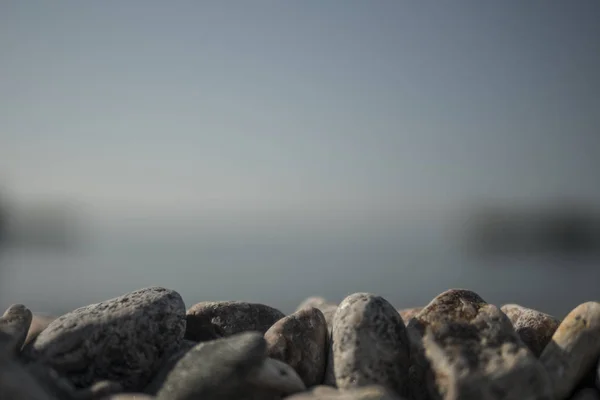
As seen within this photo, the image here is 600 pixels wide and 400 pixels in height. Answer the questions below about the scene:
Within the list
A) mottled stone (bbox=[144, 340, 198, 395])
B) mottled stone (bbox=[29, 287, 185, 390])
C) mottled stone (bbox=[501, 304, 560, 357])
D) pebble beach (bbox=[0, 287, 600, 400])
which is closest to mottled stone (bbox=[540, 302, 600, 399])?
pebble beach (bbox=[0, 287, 600, 400])

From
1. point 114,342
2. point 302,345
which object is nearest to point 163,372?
point 114,342

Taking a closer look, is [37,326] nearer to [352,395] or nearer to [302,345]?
[302,345]

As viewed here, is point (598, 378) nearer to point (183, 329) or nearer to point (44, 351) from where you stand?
point (183, 329)

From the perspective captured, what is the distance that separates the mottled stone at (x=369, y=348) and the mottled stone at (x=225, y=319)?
1.49m

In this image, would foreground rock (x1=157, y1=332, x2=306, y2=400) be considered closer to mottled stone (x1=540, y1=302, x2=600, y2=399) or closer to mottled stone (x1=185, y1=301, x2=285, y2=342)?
mottled stone (x1=185, y1=301, x2=285, y2=342)

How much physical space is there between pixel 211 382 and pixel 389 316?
1879 millimetres

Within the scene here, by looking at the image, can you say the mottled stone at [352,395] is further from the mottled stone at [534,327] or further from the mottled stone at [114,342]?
the mottled stone at [534,327]

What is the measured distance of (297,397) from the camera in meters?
4.46

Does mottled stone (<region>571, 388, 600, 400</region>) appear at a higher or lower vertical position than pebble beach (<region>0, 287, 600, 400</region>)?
lower

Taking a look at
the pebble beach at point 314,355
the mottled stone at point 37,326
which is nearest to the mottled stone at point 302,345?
the pebble beach at point 314,355

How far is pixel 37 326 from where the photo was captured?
684 cm

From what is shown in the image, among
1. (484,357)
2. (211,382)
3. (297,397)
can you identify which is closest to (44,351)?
(211,382)

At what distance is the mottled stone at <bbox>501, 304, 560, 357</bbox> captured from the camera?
592 cm

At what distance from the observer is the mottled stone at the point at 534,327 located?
5.92 meters
